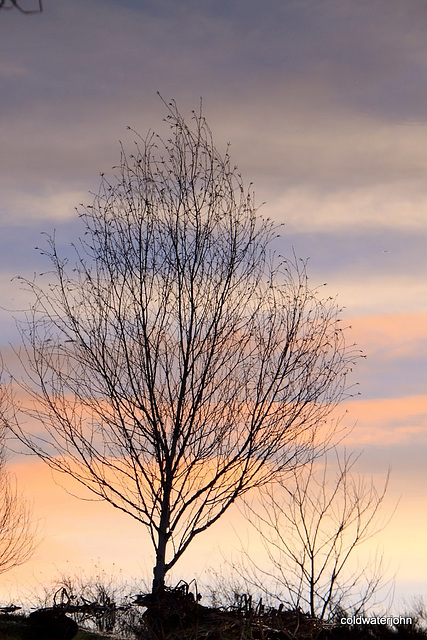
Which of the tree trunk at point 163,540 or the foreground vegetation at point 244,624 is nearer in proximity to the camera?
the foreground vegetation at point 244,624

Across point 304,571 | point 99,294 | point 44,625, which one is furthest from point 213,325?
point 304,571

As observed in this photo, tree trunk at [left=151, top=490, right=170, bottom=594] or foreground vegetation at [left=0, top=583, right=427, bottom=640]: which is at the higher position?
tree trunk at [left=151, top=490, right=170, bottom=594]

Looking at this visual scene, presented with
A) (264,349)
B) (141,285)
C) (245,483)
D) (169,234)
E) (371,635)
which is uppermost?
(169,234)

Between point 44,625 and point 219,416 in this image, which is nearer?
point 44,625

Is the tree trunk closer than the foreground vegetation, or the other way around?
the foreground vegetation

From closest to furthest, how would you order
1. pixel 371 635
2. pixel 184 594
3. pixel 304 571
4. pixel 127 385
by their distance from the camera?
pixel 371 635 → pixel 184 594 → pixel 127 385 → pixel 304 571

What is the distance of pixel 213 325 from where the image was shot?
35.4ft

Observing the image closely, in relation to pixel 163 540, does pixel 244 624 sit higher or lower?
lower

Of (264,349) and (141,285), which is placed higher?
(141,285)

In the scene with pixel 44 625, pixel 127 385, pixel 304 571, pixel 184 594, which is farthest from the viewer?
pixel 304 571

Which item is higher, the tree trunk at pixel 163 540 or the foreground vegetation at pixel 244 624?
the tree trunk at pixel 163 540

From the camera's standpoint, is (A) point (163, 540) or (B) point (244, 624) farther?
(A) point (163, 540)

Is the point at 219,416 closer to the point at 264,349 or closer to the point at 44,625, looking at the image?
the point at 264,349

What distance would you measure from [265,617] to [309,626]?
0.30 metres
